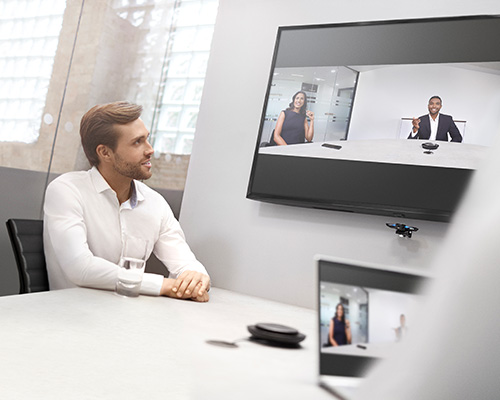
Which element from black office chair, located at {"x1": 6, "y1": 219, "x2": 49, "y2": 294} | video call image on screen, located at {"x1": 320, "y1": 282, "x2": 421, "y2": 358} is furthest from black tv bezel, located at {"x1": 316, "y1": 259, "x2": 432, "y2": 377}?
black office chair, located at {"x1": 6, "y1": 219, "x2": 49, "y2": 294}

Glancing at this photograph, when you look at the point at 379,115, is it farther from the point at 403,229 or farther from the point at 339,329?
the point at 339,329

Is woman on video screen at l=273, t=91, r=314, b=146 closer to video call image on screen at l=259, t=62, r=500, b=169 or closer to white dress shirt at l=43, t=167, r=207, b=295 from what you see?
video call image on screen at l=259, t=62, r=500, b=169

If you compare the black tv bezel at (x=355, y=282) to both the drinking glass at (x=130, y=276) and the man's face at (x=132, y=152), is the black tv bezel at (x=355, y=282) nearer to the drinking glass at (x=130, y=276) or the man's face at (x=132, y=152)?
the drinking glass at (x=130, y=276)

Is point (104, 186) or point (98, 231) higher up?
point (104, 186)

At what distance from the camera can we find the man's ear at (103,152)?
1.94 m

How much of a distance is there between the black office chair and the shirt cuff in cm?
42

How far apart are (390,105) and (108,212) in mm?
1115

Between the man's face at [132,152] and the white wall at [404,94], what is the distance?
805 millimetres

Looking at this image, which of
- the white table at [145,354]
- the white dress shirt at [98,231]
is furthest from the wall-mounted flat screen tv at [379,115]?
the white table at [145,354]

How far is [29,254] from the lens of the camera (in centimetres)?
168

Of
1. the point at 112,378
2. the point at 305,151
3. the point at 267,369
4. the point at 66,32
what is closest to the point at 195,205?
the point at 305,151

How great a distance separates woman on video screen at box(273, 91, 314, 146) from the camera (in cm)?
202

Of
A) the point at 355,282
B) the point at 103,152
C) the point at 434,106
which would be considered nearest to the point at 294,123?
the point at 434,106

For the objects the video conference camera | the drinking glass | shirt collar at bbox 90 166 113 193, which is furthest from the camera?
shirt collar at bbox 90 166 113 193
